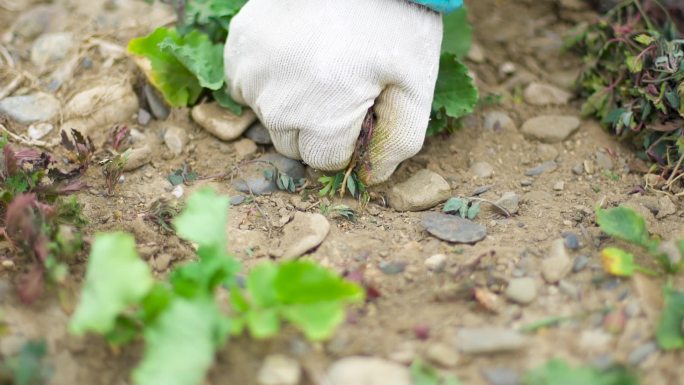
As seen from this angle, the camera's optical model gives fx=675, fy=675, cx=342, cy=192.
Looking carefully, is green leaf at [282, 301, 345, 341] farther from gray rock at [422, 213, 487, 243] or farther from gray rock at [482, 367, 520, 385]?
gray rock at [422, 213, 487, 243]

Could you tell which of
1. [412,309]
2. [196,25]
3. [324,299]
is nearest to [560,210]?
[412,309]

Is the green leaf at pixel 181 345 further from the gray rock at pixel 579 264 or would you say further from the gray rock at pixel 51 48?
the gray rock at pixel 51 48

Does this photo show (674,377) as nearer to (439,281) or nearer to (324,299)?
(439,281)

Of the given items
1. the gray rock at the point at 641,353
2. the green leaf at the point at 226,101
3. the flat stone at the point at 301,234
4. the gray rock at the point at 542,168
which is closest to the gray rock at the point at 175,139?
the green leaf at the point at 226,101

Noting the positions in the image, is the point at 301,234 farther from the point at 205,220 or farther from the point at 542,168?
the point at 542,168

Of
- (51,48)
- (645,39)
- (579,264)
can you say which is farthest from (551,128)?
(51,48)

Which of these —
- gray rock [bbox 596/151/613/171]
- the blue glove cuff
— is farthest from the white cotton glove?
gray rock [bbox 596/151/613/171]
